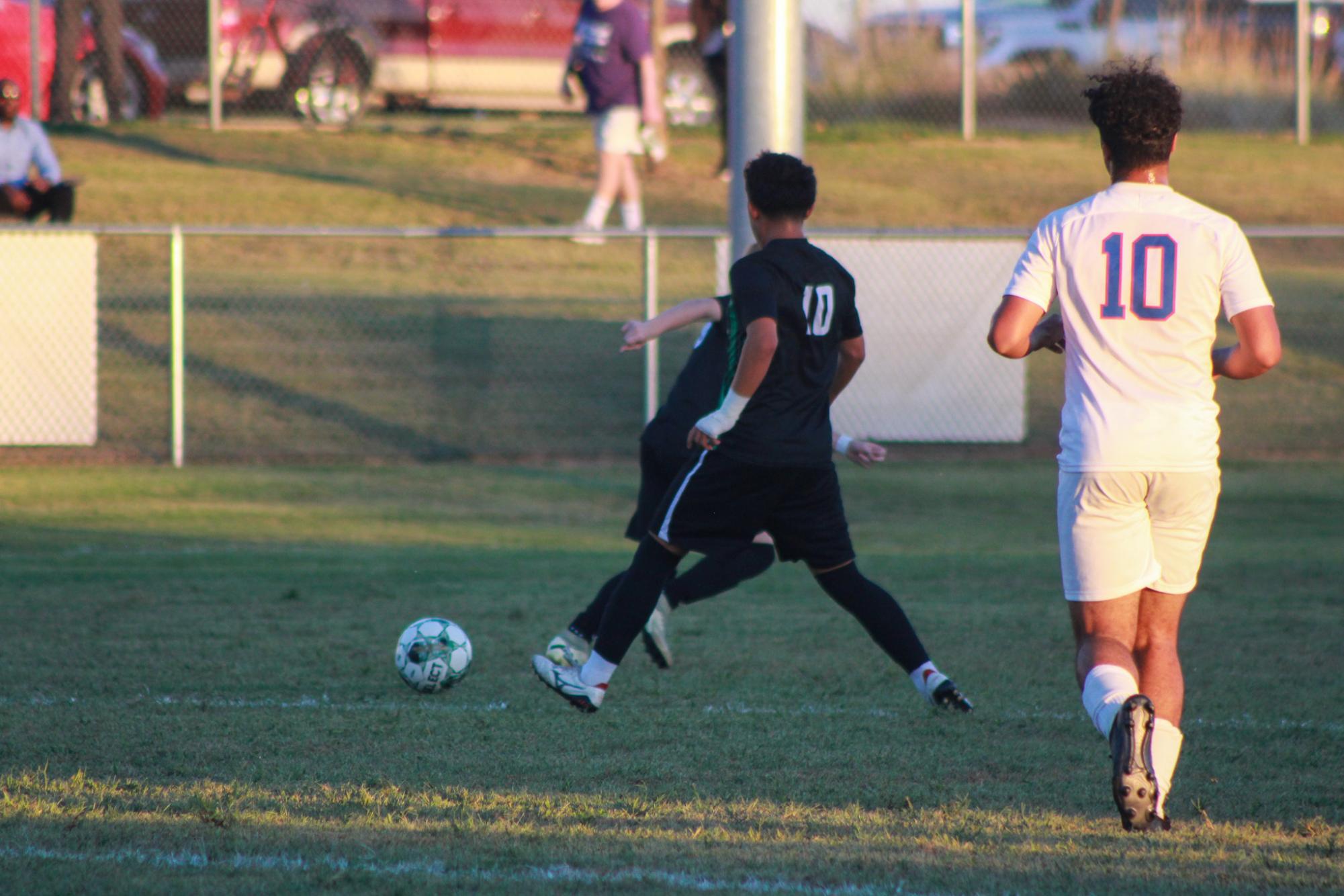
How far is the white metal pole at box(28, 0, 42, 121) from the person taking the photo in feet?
53.4

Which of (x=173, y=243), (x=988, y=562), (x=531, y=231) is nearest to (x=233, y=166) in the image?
(x=173, y=243)

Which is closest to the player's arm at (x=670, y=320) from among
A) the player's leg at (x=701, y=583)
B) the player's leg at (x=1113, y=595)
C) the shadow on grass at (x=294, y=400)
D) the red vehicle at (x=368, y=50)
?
the player's leg at (x=701, y=583)

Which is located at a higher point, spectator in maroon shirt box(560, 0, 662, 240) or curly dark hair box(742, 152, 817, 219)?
spectator in maroon shirt box(560, 0, 662, 240)

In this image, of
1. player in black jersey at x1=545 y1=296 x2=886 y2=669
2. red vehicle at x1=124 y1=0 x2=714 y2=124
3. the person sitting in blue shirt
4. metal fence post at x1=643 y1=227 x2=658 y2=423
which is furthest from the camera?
red vehicle at x1=124 y1=0 x2=714 y2=124

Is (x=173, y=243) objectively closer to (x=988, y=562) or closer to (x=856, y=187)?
(x=988, y=562)

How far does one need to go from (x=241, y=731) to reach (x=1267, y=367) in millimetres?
3311

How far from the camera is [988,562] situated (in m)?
8.70

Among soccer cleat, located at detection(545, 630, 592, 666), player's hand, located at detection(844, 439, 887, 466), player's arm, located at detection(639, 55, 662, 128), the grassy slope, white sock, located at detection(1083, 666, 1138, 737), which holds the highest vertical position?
player's arm, located at detection(639, 55, 662, 128)

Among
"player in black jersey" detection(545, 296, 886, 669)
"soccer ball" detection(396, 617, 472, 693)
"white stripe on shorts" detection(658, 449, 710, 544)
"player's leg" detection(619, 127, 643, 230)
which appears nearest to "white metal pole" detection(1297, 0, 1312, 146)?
"player's leg" detection(619, 127, 643, 230)

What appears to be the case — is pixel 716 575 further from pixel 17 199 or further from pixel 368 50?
pixel 368 50

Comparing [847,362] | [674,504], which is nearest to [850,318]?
[847,362]

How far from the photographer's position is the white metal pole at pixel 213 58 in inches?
663

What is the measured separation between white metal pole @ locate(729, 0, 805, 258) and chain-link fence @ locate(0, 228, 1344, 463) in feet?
6.89

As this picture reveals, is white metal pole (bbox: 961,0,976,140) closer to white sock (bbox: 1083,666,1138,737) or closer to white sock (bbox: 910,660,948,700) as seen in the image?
white sock (bbox: 910,660,948,700)
